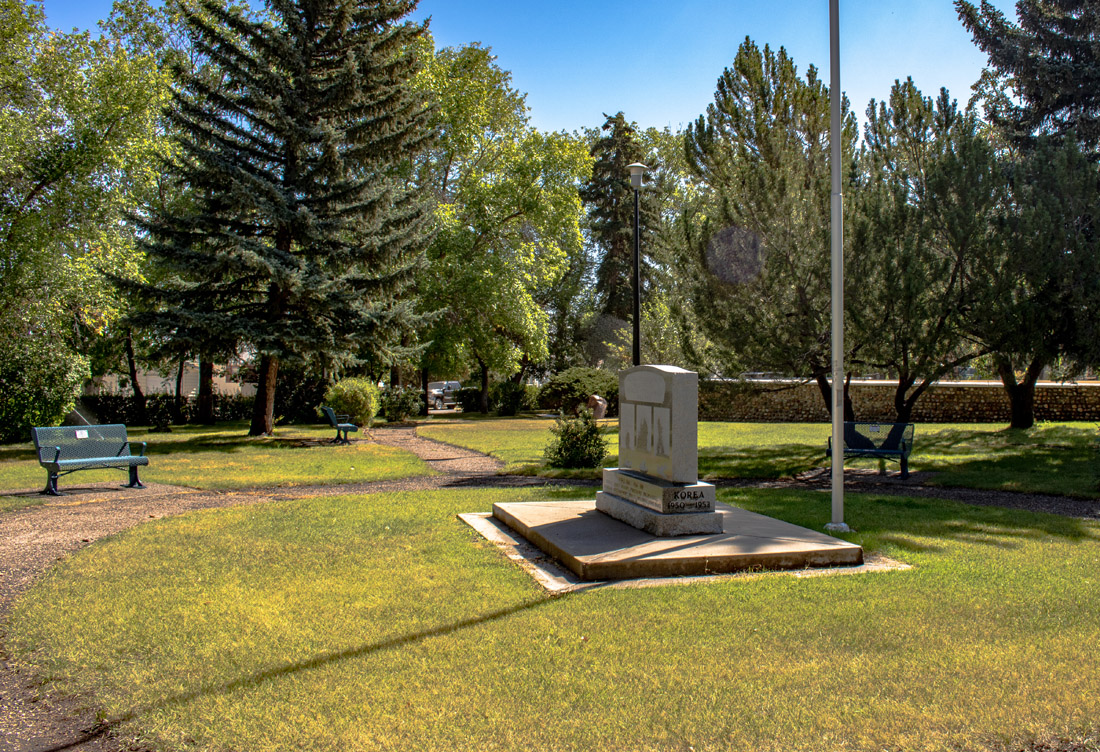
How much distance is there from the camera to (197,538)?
7.75 metres

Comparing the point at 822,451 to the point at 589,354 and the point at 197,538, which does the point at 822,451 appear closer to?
the point at 197,538

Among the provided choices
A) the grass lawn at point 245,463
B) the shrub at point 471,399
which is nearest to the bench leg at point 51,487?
the grass lawn at point 245,463

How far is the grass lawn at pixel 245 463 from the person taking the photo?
42.3 ft

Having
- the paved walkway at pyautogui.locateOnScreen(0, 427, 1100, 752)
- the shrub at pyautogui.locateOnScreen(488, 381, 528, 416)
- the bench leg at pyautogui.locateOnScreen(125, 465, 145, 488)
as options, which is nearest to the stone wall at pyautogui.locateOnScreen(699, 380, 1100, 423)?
the shrub at pyautogui.locateOnScreen(488, 381, 528, 416)

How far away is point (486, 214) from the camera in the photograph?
33.1 m

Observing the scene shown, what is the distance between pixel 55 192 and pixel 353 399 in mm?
9370

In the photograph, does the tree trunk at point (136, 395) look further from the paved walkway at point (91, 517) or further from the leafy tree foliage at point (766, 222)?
the leafy tree foliage at point (766, 222)

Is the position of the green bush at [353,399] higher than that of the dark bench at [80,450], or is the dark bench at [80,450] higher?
the green bush at [353,399]

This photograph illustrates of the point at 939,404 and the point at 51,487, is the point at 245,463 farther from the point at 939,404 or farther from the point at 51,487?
the point at 939,404

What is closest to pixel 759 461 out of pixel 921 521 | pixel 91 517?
pixel 921 521

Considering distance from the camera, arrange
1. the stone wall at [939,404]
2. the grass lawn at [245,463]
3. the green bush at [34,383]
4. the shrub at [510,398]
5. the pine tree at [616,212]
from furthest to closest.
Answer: the pine tree at [616,212] → the shrub at [510,398] → the stone wall at [939,404] → the green bush at [34,383] → the grass lawn at [245,463]

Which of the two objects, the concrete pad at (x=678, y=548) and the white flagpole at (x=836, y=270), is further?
the white flagpole at (x=836, y=270)

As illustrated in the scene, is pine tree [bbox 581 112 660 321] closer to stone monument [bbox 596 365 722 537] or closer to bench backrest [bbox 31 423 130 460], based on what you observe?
bench backrest [bbox 31 423 130 460]

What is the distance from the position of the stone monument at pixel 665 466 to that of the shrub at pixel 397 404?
22739 millimetres
